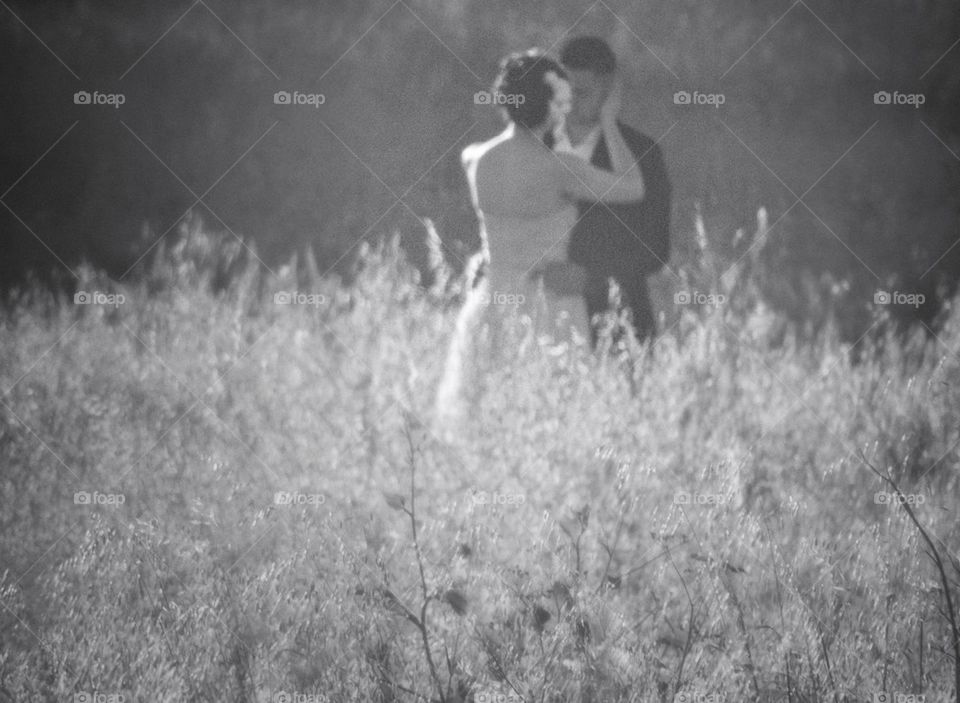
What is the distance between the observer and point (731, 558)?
2.03 m

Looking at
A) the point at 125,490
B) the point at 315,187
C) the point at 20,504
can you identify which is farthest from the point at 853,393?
the point at 20,504

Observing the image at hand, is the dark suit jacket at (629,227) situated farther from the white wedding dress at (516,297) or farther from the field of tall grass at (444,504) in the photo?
the field of tall grass at (444,504)

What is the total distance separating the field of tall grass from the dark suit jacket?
0.27m

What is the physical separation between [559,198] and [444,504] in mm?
1111

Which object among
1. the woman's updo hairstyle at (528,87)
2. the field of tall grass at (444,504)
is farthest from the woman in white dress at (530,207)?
the field of tall grass at (444,504)

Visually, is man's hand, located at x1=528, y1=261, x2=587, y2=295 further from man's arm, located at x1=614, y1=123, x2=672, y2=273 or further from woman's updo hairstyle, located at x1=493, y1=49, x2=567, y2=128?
woman's updo hairstyle, located at x1=493, y1=49, x2=567, y2=128

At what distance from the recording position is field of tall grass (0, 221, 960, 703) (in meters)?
1.75

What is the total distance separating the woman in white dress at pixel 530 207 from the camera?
2.82 m

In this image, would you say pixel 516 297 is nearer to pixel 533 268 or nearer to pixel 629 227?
pixel 533 268

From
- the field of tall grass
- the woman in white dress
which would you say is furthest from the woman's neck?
the field of tall grass

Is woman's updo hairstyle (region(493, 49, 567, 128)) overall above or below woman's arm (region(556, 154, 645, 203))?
above

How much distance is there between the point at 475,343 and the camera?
281 cm

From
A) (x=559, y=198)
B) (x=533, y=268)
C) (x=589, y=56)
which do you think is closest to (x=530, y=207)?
(x=559, y=198)

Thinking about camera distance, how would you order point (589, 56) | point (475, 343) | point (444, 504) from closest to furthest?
point (444, 504), point (475, 343), point (589, 56)
